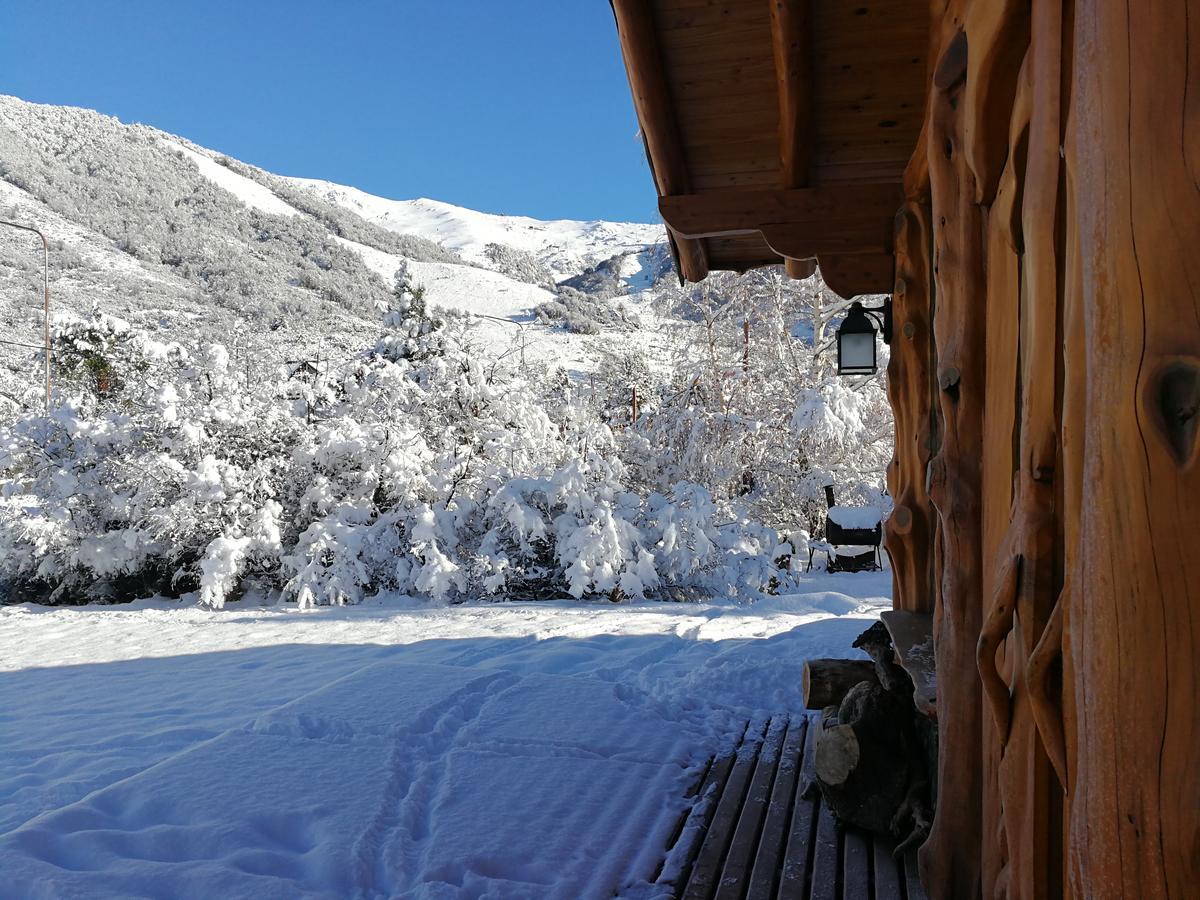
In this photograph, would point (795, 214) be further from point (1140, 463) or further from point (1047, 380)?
point (1140, 463)

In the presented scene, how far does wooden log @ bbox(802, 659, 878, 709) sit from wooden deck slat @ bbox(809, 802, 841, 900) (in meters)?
0.59

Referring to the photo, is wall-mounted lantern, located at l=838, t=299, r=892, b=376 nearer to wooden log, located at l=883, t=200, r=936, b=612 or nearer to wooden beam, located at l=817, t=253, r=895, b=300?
wooden beam, located at l=817, t=253, r=895, b=300

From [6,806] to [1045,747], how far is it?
3.44 meters

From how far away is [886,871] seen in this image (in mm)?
2490

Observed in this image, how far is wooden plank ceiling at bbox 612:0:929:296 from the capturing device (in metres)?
2.56

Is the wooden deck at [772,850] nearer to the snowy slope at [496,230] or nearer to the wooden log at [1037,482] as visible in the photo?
the wooden log at [1037,482]

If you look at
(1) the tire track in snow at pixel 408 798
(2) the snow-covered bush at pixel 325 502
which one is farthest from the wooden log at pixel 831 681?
(2) the snow-covered bush at pixel 325 502

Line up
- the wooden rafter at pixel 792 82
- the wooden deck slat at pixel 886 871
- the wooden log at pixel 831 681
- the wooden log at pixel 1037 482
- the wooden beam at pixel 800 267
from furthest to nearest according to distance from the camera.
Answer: the wooden beam at pixel 800 267 → the wooden log at pixel 831 681 → the wooden rafter at pixel 792 82 → the wooden deck slat at pixel 886 871 → the wooden log at pixel 1037 482

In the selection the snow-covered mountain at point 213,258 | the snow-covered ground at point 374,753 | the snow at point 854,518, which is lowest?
the snow-covered ground at point 374,753

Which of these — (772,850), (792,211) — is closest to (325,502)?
(792,211)

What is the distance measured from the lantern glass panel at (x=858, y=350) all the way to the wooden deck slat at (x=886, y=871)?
9.09 ft

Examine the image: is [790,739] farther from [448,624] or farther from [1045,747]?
[448,624]

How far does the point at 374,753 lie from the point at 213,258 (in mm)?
46904

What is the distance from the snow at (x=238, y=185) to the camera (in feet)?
193
